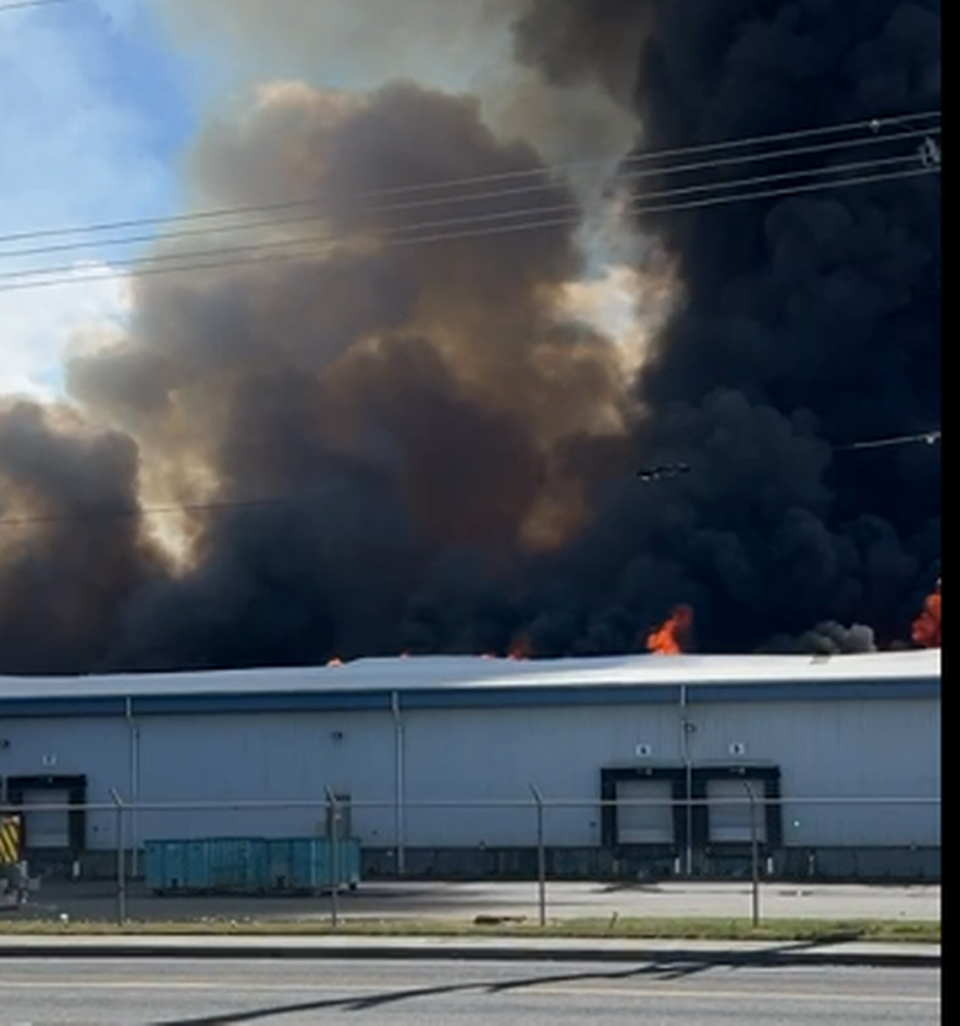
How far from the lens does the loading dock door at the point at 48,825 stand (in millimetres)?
37688

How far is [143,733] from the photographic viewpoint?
3812 cm

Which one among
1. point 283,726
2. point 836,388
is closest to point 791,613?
point 836,388

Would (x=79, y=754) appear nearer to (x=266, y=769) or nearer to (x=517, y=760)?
(x=266, y=769)

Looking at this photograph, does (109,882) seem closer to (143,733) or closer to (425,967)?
(143,733)

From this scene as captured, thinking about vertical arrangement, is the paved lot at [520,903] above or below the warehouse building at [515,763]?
below

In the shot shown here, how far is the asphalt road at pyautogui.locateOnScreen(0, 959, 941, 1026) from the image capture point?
14.2 meters

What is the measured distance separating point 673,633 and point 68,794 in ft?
94.6

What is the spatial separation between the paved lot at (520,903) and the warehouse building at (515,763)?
1668 millimetres

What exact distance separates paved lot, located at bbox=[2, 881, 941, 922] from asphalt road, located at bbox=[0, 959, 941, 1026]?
21.4 ft

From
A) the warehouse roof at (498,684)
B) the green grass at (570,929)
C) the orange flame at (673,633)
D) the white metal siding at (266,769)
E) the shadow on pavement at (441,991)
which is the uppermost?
the orange flame at (673,633)

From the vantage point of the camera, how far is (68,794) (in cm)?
3797

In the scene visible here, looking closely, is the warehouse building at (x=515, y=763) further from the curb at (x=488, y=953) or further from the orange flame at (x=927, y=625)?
the orange flame at (x=927, y=625)

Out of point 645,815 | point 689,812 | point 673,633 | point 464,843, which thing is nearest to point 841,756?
point 689,812

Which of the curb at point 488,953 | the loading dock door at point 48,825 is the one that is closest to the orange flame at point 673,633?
the loading dock door at point 48,825
